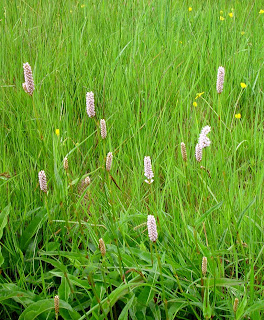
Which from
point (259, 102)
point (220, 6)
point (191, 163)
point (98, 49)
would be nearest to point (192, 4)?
point (220, 6)

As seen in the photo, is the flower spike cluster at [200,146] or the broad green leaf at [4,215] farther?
the broad green leaf at [4,215]

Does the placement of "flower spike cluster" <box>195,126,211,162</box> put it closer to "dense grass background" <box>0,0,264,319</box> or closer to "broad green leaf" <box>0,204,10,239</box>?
"dense grass background" <box>0,0,264,319</box>

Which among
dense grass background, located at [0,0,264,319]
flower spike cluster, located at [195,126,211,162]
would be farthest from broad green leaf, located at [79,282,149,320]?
flower spike cluster, located at [195,126,211,162]

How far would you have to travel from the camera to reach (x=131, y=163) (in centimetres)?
186

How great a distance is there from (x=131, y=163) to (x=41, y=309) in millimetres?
839

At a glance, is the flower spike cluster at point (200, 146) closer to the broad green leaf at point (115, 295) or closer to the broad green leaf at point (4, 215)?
the broad green leaf at point (115, 295)

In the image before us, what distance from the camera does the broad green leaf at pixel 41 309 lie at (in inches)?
46.1

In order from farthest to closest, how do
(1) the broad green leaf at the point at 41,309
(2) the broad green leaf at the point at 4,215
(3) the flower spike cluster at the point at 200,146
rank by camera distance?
(2) the broad green leaf at the point at 4,215, (1) the broad green leaf at the point at 41,309, (3) the flower spike cluster at the point at 200,146

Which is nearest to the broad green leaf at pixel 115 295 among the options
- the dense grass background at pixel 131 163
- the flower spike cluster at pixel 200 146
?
the dense grass background at pixel 131 163

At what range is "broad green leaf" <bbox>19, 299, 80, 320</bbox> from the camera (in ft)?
3.84

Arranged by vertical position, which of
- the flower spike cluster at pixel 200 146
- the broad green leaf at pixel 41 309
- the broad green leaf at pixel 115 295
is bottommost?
the broad green leaf at pixel 41 309

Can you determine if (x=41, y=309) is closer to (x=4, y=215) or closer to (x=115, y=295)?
(x=115, y=295)

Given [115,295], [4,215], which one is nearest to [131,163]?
[4,215]

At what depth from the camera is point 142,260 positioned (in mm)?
1349
